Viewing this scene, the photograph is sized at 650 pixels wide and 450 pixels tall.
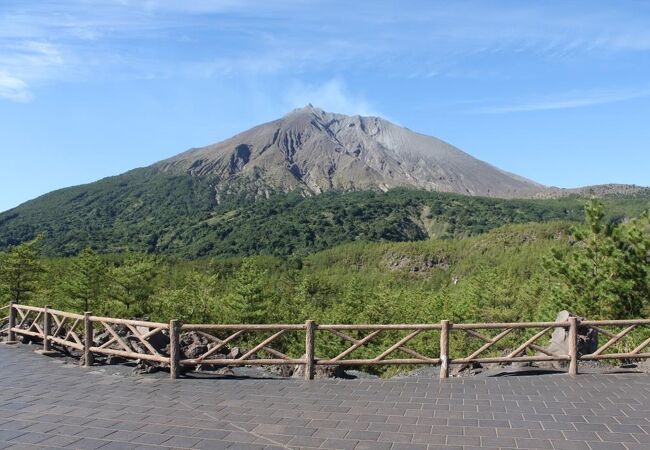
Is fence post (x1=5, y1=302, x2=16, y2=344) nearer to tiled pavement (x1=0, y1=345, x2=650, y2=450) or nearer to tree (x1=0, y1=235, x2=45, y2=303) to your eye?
tiled pavement (x1=0, y1=345, x2=650, y2=450)

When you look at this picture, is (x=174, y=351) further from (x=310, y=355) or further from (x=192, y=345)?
(x=310, y=355)

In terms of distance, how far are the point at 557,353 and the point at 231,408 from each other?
8587 millimetres

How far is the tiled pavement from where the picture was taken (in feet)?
25.0

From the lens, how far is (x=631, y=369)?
12.5 metres

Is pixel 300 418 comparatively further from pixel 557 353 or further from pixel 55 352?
pixel 55 352

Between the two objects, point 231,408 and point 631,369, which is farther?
point 631,369

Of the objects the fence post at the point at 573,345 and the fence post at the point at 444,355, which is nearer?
the fence post at the point at 444,355

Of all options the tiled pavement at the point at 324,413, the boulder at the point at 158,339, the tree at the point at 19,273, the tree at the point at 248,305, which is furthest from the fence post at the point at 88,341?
the tree at the point at 19,273

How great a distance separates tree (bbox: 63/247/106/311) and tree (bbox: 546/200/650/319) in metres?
40.5

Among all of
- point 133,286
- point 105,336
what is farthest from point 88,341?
point 133,286

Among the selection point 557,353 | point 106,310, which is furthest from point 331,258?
point 557,353

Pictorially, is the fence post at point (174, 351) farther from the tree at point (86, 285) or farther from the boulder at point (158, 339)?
the tree at point (86, 285)

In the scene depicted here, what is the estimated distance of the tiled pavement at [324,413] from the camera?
7621 mm

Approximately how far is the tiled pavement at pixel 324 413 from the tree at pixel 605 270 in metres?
11.7
